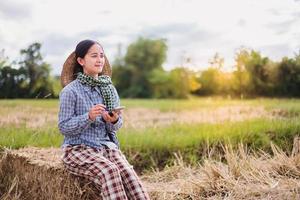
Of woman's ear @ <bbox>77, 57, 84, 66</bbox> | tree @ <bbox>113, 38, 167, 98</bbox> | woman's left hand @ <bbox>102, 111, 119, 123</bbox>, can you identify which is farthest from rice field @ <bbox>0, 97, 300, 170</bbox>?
tree @ <bbox>113, 38, 167, 98</bbox>

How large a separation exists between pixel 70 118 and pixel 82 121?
124 millimetres

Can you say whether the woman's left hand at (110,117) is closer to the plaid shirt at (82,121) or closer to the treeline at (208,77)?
the plaid shirt at (82,121)

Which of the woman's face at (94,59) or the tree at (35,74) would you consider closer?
the woman's face at (94,59)

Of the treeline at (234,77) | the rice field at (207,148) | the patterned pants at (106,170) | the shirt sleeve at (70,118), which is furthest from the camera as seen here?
the treeline at (234,77)

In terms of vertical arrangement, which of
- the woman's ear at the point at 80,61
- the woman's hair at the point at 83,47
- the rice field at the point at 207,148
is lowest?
the rice field at the point at 207,148

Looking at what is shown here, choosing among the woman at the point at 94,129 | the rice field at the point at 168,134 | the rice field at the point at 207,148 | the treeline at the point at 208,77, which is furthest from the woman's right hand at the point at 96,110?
the treeline at the point at 208,77

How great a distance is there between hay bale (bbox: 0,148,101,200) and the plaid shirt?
269 millimetres

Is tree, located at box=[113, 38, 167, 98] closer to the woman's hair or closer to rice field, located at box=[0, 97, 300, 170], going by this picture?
rice field, located at box=[0, 97, 300, 170]

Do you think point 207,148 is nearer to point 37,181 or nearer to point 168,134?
point 168,134

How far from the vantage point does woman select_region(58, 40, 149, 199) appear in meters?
3.14

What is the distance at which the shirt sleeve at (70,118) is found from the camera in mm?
3197

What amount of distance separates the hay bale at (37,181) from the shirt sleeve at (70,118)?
0.38 meters

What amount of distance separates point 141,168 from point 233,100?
123 inches

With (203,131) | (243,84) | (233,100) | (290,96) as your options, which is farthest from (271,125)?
Answer: (233,100)
